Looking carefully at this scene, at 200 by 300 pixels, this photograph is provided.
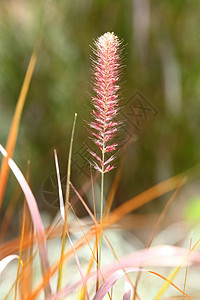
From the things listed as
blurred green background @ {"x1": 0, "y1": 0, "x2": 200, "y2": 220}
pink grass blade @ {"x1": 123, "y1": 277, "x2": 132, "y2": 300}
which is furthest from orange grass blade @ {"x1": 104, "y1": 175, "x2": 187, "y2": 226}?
blurred green background @ {"x1": 0, "y1": 0, "x2": 200, "y2": 220}

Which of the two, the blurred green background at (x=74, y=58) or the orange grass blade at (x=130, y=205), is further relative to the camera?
the blurred green background at (x=74, y=58)

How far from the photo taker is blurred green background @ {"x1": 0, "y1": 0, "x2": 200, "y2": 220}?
3.99ft

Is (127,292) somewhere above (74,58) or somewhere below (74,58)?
below

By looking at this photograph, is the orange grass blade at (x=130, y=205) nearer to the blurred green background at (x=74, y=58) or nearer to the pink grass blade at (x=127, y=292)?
the pink grass blade at (x=127, y=292)

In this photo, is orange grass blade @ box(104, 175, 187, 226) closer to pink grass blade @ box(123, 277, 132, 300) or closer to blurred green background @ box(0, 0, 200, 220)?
pink grass blade @ box(123, 277, 132, 300)

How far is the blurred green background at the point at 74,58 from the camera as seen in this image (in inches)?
47.8

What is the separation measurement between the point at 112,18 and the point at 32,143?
0.38 meters

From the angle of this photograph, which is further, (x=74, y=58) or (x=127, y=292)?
(x=74, y=58)

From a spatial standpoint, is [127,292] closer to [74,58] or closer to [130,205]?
[130,205]

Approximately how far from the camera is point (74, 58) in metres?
1.25

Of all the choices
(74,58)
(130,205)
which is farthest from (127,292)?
(74,58)

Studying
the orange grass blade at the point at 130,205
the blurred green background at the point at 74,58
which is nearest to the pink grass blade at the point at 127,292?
the orange grass blade at the point at 130,205

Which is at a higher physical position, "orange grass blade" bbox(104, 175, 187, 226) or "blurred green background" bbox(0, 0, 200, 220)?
"blurred green background" bbox(0, 0, 200, 220)

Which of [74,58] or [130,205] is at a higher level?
[74,58]
